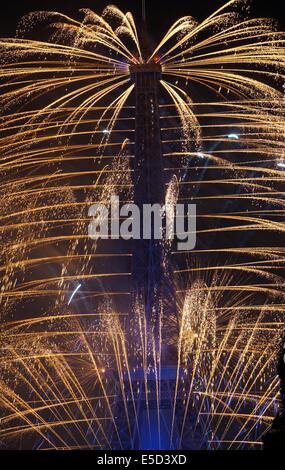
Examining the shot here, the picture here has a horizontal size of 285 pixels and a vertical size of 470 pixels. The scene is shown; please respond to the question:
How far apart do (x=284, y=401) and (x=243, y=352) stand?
851 inches

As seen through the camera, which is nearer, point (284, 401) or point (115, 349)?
point (284, 401)

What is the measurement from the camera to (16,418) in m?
48.9

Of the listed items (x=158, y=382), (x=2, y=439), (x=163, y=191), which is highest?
(x=163, y=191)

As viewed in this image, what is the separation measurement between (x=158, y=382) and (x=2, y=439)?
1026cm

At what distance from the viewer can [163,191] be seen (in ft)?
164
